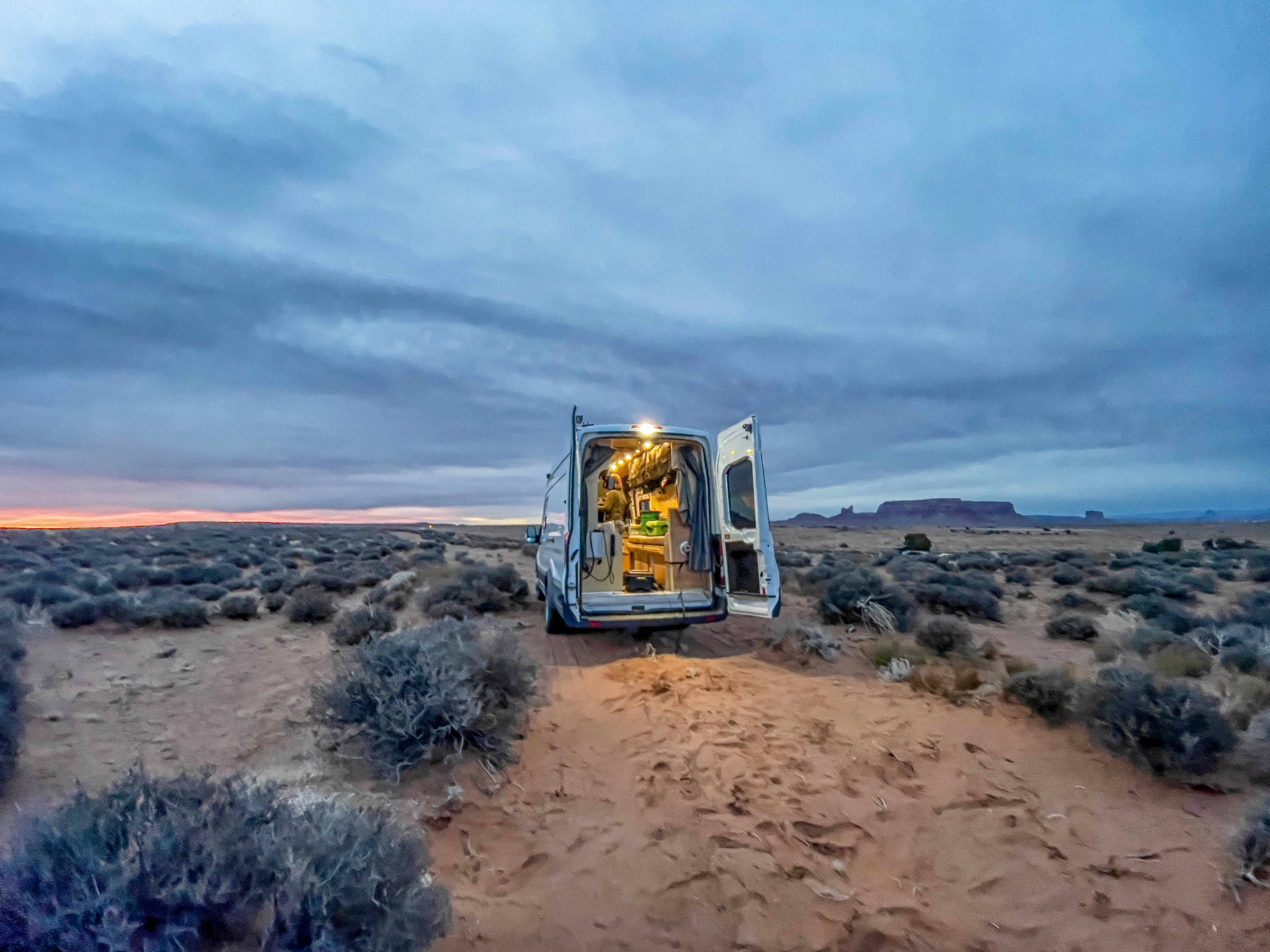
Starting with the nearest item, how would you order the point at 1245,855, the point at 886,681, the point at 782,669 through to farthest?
the point at 1245,855 < the point at 886,681 < the point at 782,669

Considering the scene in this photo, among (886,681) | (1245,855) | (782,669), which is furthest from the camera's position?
(782,669)

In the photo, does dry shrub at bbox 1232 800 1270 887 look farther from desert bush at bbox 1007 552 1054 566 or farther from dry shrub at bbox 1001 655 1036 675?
desert bush at bbox 1007 552 1054 566

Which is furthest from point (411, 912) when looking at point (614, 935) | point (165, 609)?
point (165, 609)

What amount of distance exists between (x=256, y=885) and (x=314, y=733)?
3.21 metres

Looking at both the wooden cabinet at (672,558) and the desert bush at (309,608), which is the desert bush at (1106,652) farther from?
the desert bush at (309,608)

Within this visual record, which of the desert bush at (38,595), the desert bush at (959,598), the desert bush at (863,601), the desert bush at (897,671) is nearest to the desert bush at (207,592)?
the desert bush at (38,595)

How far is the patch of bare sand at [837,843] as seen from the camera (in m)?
2.97

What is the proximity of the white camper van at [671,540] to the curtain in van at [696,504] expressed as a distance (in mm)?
17

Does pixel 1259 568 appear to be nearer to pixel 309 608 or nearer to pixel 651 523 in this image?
pixel 651 523

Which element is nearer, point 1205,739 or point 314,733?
point 1205,739

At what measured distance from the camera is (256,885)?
7.02 feet

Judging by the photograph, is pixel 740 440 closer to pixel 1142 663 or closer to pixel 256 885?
pixel 1142 663

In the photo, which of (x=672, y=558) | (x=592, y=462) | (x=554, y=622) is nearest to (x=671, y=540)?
(x=672, y=558)

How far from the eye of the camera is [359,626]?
28.1 feet
